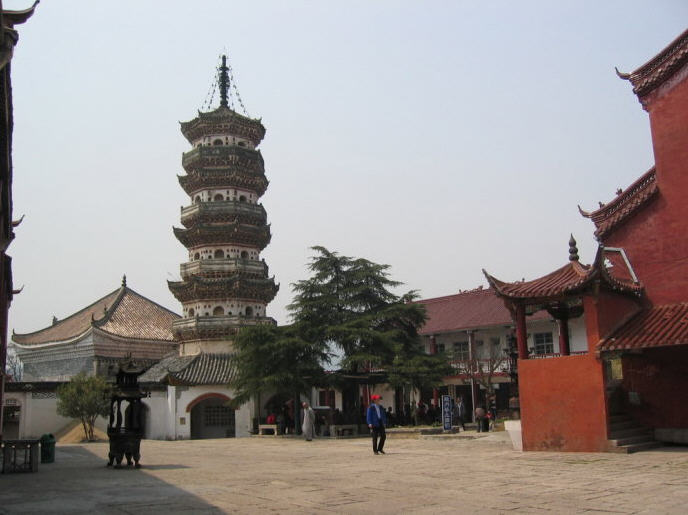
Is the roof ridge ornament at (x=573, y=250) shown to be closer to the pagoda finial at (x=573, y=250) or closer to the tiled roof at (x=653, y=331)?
the pagoda finial at (x=573, y=250)

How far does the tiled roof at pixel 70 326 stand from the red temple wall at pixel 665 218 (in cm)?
3480

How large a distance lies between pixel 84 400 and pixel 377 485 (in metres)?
24.9

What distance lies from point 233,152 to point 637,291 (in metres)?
25.8

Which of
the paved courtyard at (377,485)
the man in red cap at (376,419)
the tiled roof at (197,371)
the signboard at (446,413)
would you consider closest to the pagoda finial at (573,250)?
the paved courtyard at (377,485)

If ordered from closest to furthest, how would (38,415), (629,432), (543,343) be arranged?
(629,432)
(38,415)
(543,343)

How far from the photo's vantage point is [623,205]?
63.3 feet

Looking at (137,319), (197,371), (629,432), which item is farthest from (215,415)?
(629,432)

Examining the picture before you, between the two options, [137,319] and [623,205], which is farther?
[137,319]

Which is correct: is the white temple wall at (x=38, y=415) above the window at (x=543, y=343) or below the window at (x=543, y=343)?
below

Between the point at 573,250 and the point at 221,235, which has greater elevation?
the point at 221,235

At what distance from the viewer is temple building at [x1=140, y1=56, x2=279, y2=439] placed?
35.4 meters

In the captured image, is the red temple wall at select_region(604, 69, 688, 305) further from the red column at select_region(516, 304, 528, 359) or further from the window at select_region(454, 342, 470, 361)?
the window at select_region(454, 342, 470, 361)

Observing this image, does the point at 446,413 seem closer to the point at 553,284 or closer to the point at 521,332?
the point at 521,332

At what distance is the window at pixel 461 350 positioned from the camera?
42375mm
